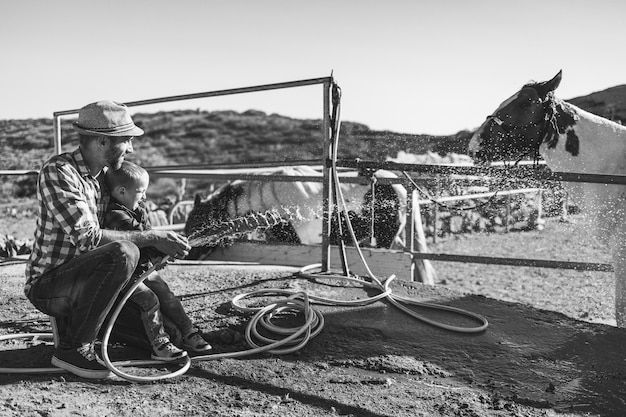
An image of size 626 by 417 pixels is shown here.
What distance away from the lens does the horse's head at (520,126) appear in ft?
14.6

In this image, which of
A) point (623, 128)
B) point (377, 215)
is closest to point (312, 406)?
point (623, 128)

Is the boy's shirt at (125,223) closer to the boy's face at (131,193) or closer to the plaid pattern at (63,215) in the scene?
the boy's face at (131,193)

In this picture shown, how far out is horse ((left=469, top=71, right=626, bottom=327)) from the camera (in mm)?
4164

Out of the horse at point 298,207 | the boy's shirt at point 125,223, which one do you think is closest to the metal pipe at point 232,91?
the horse at point 298,207

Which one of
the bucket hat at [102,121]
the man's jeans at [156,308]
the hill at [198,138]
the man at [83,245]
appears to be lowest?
the man's jeans at [156,308]

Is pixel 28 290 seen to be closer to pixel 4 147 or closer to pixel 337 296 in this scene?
pixel 337 296

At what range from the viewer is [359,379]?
2.70m

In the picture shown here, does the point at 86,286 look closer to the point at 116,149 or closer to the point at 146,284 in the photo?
the point at 146,284

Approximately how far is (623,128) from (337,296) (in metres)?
2.55

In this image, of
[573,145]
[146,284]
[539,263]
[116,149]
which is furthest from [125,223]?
[573,145]

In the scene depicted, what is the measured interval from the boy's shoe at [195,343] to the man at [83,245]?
46 cm

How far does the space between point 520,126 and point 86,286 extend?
3.52 m

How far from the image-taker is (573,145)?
4.38 meters

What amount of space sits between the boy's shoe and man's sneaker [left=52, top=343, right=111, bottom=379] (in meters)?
0.46
